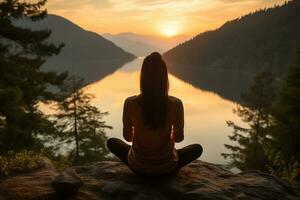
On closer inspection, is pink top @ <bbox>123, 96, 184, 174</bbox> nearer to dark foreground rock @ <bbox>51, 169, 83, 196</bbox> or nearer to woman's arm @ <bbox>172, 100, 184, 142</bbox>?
woman's arm @ <bbox>172, 100, 184, 142</bbox>

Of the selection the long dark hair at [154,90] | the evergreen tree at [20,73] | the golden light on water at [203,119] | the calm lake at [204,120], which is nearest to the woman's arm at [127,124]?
the long dark hair at [154,90]

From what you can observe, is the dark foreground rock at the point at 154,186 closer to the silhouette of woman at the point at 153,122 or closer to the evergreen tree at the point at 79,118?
the silhouette of woman at the point at 153,122

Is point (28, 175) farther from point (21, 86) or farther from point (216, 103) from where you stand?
point (216, 103)

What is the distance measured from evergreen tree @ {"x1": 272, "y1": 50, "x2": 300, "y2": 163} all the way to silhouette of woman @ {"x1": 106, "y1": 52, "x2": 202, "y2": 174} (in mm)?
15282

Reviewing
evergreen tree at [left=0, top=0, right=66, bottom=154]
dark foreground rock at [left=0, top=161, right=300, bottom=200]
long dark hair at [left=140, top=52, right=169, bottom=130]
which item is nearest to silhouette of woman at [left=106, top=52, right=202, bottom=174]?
long dark hair at [left=140, top=52, right=169, bottom=130]

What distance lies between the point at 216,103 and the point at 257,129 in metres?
53.8

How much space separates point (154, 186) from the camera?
5652 mm

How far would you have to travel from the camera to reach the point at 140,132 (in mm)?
5590

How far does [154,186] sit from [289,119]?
1645 centimetres

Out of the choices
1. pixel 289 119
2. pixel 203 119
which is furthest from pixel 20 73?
pixel 203 119

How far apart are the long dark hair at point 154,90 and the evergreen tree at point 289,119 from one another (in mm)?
15657

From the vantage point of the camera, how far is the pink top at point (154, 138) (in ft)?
18.0

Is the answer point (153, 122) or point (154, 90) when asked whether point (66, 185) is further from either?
point (154, 90)

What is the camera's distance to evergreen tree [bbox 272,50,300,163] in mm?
19203
